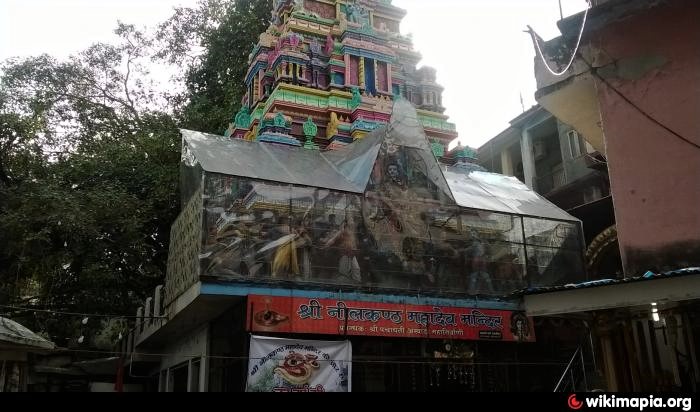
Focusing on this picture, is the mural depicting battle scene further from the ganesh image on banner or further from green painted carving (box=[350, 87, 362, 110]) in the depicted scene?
green painted carving (box=[350, 87, 362, 110])

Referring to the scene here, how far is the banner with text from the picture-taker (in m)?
9.81

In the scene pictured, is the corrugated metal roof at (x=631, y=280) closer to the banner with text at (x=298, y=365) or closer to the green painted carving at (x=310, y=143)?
the banner with text at (x=298, y=365)

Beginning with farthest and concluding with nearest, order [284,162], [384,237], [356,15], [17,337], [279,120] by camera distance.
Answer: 1. [356,15]
2. [279,120]
3. [284,162]
4. [384,237]
5. [17,337]

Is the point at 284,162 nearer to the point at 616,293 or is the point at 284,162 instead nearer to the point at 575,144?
the point at 616,293

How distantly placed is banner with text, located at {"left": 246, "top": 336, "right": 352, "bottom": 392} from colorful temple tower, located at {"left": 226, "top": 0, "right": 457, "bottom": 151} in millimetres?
6522

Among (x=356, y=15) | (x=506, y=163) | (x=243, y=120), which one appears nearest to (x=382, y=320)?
(x=243, y=120)

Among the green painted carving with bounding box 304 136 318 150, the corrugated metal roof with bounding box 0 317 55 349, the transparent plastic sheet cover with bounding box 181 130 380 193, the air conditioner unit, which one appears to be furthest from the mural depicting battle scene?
the air conditioner unit

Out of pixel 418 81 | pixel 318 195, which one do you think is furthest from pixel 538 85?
pixel 418 81

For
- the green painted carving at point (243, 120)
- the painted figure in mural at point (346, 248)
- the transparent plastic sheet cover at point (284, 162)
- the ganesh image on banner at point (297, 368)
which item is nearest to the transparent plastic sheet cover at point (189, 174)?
the transparent plastic sheet cover at point (284, 162)

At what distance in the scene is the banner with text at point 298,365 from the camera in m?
9.81

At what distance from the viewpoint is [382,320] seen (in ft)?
36.7

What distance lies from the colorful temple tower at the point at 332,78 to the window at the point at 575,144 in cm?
650

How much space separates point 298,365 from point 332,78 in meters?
9.70

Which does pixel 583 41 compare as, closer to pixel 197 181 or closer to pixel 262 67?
pixel 197 181
